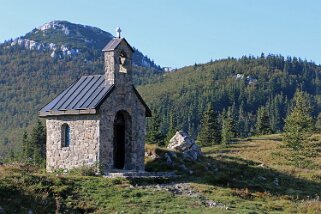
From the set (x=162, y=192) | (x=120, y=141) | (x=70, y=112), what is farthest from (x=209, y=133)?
(x=162, y=192)

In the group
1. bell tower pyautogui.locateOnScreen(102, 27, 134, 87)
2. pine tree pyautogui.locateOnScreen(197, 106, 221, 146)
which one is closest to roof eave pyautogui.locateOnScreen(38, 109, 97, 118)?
bell tower pyautogui.locateOnScreen(102, 27, 134, 87)

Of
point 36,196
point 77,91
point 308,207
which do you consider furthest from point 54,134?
point 308,207

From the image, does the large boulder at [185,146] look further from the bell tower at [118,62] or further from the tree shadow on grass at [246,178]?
the bell tower at [118,62]

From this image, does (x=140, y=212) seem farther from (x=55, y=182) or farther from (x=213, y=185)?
(x=213, y=185)

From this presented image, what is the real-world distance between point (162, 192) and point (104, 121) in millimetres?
6891

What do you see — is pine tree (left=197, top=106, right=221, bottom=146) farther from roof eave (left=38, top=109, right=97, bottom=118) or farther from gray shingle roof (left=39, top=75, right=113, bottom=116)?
roof eave (left=38, top=109, right=97, bottom=118)

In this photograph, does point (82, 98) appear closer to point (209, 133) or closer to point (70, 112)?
point (70, 112)

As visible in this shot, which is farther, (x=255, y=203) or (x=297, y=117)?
(x=297, y=117)

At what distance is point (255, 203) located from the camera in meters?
23.5

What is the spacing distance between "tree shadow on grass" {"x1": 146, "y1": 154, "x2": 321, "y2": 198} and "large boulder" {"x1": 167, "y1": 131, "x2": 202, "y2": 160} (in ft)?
2.54

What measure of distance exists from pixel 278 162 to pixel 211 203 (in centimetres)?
3841

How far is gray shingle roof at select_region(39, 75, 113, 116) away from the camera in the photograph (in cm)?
2972

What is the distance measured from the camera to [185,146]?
123ft

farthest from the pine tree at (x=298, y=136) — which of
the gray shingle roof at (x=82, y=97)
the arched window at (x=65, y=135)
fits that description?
the arched window at (x=65, y=135)
